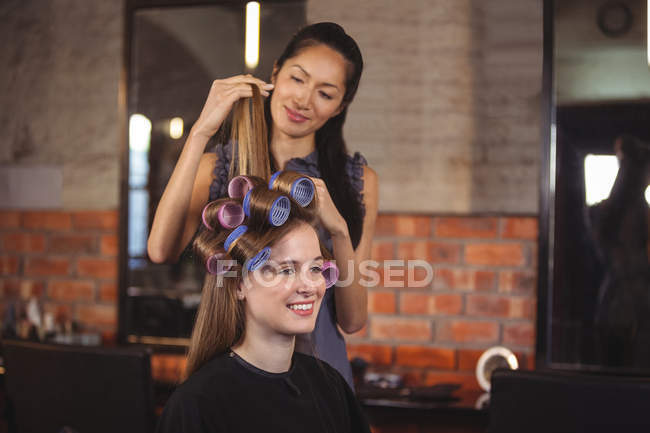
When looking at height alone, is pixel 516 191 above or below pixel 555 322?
above

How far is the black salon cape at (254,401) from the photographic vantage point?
109cm

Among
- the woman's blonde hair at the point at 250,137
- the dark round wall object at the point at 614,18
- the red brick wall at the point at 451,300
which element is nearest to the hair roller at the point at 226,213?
the woman's blonde hair at the point at 250,137

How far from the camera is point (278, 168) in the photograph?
132 centimetres

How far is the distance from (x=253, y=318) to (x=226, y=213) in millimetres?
212

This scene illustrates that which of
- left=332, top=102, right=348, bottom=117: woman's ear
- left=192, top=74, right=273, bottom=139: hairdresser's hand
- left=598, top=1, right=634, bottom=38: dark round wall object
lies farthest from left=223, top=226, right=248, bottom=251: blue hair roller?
left=598, top=1, right=634, bottom=38: dark round wall object

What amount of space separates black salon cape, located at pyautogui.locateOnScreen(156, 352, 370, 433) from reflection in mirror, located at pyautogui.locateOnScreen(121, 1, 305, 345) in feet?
3.63

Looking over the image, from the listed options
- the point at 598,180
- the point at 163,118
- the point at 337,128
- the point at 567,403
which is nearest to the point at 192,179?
the point at 337,128

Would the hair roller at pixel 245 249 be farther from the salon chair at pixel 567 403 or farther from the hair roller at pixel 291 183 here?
the salon chair at pixel 567 403

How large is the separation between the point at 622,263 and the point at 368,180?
3.61ft

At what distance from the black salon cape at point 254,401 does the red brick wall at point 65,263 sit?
1.52 metres

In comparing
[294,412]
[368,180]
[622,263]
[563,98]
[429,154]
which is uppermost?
[563,98]

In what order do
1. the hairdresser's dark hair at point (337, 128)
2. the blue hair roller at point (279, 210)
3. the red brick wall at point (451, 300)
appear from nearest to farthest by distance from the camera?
the blue hair roller at point (279, 210)
the hairdresser's dark hair at point (337, 128)
the red brick wall at point (451, 300)

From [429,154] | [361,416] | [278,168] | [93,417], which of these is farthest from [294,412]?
[429,154]

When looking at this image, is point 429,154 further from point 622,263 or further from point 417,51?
point 622,263
